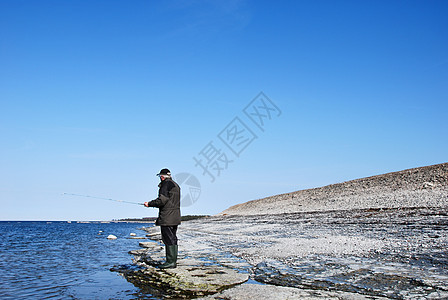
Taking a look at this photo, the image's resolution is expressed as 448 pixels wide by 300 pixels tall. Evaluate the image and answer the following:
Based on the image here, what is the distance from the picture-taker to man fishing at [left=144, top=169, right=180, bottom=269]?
808 cm

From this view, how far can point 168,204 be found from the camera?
8.15 meters

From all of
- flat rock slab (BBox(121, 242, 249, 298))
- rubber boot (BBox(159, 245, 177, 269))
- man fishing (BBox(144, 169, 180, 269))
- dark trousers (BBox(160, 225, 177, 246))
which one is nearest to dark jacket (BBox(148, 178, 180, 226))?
man fishing (BBox(144, 169, 180, 269))

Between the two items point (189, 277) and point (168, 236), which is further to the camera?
point (168, 236)

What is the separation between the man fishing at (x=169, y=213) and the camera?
8.08 metres

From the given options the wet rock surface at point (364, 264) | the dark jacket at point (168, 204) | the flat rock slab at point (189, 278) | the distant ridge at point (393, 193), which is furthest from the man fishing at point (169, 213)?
the distant ridge at point (393, 193)

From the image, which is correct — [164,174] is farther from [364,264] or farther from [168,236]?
[364,264]

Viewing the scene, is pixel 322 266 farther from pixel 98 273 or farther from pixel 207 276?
pixel 98 273

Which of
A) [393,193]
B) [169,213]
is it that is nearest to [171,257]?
[169,213]

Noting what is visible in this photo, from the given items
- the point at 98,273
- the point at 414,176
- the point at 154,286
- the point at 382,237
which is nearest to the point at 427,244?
the point at 382,237

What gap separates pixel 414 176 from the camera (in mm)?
36812

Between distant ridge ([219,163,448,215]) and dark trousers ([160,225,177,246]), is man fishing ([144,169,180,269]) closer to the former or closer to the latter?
dark trousers ([160,225,177,246])

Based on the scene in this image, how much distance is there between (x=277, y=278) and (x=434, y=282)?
2664mm

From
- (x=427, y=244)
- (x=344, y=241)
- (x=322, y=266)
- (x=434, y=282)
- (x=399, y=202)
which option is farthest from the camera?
(x=399, y=202)

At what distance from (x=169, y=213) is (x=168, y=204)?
0.21 m
